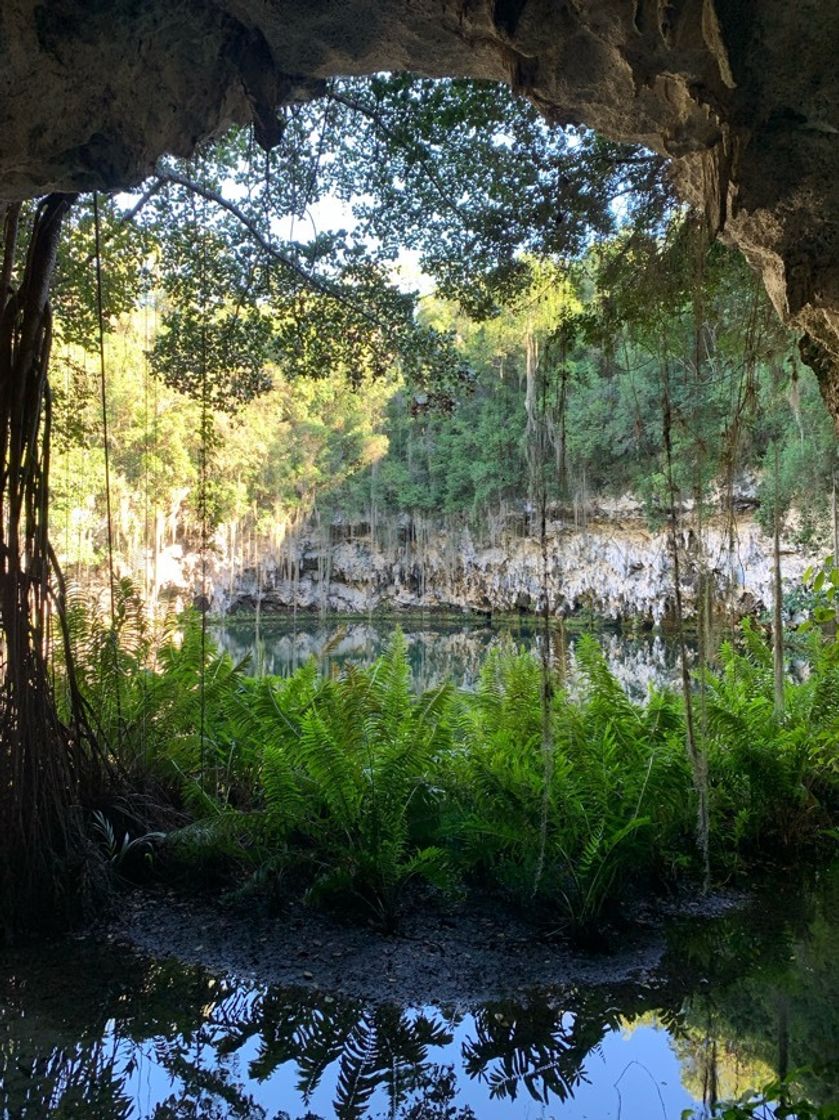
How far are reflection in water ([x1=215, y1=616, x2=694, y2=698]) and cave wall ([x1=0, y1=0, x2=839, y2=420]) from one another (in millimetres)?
7545

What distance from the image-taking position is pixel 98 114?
2.14 meters

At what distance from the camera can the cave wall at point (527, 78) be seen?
6.45ft

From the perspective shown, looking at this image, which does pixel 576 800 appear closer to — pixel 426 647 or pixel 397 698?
pixel 397 698

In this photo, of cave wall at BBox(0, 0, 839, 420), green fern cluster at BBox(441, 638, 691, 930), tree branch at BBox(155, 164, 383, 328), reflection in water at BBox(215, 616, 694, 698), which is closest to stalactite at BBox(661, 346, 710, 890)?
green fern cluster at BBox(441, 638, 691, 930)

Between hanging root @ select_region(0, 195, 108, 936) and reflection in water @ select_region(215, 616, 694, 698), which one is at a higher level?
hanging root @ select_region(0, 195, 108, 936)

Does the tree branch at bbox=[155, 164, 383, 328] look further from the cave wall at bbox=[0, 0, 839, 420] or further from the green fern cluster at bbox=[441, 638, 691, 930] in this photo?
the green fern cluster at bbox=[441, 638, 691, 930]

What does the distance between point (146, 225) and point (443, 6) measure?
363 cm

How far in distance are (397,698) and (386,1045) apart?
1.90 m

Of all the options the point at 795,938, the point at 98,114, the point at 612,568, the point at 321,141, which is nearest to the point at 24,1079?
the point at 98,114

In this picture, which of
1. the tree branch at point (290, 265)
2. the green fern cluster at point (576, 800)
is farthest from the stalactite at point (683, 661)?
the tree branch at point (290, 265)

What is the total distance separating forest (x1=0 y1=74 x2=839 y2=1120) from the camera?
3.13 meters

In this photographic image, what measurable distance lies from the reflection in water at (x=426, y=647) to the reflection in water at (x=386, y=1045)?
6.59 meters

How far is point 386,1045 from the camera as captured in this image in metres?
2.54

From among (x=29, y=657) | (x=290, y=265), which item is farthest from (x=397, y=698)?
(x=290, y=265)
